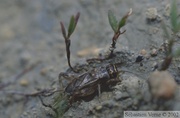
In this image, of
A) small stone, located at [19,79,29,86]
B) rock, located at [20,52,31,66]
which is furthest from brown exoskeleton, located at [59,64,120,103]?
rock, located at [20,52,31,66]

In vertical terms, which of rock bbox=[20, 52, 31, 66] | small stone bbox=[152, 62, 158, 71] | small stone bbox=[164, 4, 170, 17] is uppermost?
rock bbox=[20, 52, 31, 66]

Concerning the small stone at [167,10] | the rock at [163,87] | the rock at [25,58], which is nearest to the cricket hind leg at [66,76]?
the rock at [163,87]

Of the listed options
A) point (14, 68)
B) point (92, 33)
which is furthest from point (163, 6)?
point (14, 68)

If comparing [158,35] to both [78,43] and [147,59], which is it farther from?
[78,43]

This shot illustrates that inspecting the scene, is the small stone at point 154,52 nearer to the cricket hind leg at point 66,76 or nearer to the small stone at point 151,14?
the small stone at point 151,14

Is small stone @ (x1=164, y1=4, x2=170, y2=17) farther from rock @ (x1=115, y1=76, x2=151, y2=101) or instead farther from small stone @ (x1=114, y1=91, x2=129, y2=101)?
small stone @ (x1=114, y1=91, x2=129, y2=101)

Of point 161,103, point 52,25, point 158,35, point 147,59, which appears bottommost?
point 161,103
